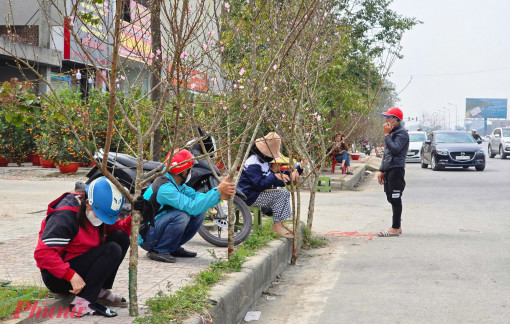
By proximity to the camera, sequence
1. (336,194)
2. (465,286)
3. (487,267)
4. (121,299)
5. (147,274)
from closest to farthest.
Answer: (121,299)
(147,274)
(465,286)
(487,267)
(336,194)

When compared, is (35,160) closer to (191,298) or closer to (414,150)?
(191,298)

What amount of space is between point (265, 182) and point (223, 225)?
684 millimetres

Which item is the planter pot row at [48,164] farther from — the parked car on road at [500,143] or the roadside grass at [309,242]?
the parked car on road at [500,143]

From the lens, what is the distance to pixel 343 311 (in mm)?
5098

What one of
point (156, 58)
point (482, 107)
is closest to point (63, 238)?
point (156, 58)

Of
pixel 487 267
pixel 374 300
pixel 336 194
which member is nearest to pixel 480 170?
pixel 336 194

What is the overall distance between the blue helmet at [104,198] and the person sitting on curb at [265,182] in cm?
346

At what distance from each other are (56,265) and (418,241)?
18.1 feet

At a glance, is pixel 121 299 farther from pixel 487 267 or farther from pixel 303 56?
pixel 303 56

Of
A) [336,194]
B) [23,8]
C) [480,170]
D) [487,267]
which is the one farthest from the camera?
[23,8]

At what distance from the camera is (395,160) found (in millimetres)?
8727

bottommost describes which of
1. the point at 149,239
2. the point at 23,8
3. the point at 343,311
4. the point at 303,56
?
the point at 343,311

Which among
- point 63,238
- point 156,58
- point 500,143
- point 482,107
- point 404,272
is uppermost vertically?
point 482,107

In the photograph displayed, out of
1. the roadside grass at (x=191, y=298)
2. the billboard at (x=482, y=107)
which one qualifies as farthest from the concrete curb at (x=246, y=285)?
the billboard at (x=482, y=107)
